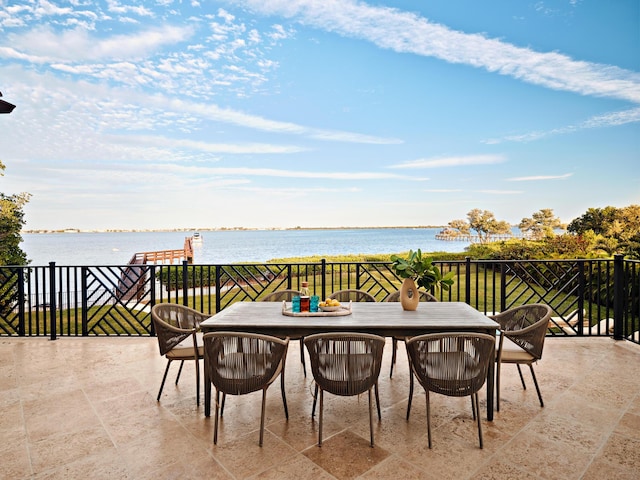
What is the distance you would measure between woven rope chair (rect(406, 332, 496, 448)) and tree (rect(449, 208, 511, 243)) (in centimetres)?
2830

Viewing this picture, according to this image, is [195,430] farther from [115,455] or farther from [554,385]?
[554,385]

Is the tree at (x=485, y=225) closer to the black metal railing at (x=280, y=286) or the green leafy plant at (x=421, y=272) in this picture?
the black metal railing at (x=280, y=286)

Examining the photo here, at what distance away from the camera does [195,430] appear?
2.37 metres

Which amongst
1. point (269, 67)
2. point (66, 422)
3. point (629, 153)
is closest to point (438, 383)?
point (66, 422)

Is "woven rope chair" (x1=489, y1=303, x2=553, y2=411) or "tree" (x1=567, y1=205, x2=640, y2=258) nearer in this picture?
"woven rope chair" (x1=489, y1=303, x2=553, y2=411)

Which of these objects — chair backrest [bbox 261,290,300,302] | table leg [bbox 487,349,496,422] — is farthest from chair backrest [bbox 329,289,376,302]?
table leg [bbox 487,349,496,422]

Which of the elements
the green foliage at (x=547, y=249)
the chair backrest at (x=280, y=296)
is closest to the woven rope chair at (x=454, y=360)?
the chair backrest at (x=280, y=296)

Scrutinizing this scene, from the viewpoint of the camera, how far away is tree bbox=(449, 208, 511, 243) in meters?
28.3

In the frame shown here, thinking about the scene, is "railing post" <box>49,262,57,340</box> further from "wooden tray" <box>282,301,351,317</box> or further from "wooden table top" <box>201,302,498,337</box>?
"wooden tray" <box>282,301,351,317</box>

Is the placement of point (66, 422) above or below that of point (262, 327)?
below

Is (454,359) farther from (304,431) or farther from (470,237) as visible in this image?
(470,237)

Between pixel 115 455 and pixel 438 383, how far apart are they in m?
1.92

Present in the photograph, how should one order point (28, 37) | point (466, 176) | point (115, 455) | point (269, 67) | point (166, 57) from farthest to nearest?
point (466, 176), point (269, 67), point (166, 57), point (28, 37), point (115, 455)

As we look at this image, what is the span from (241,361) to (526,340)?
6.87ft
